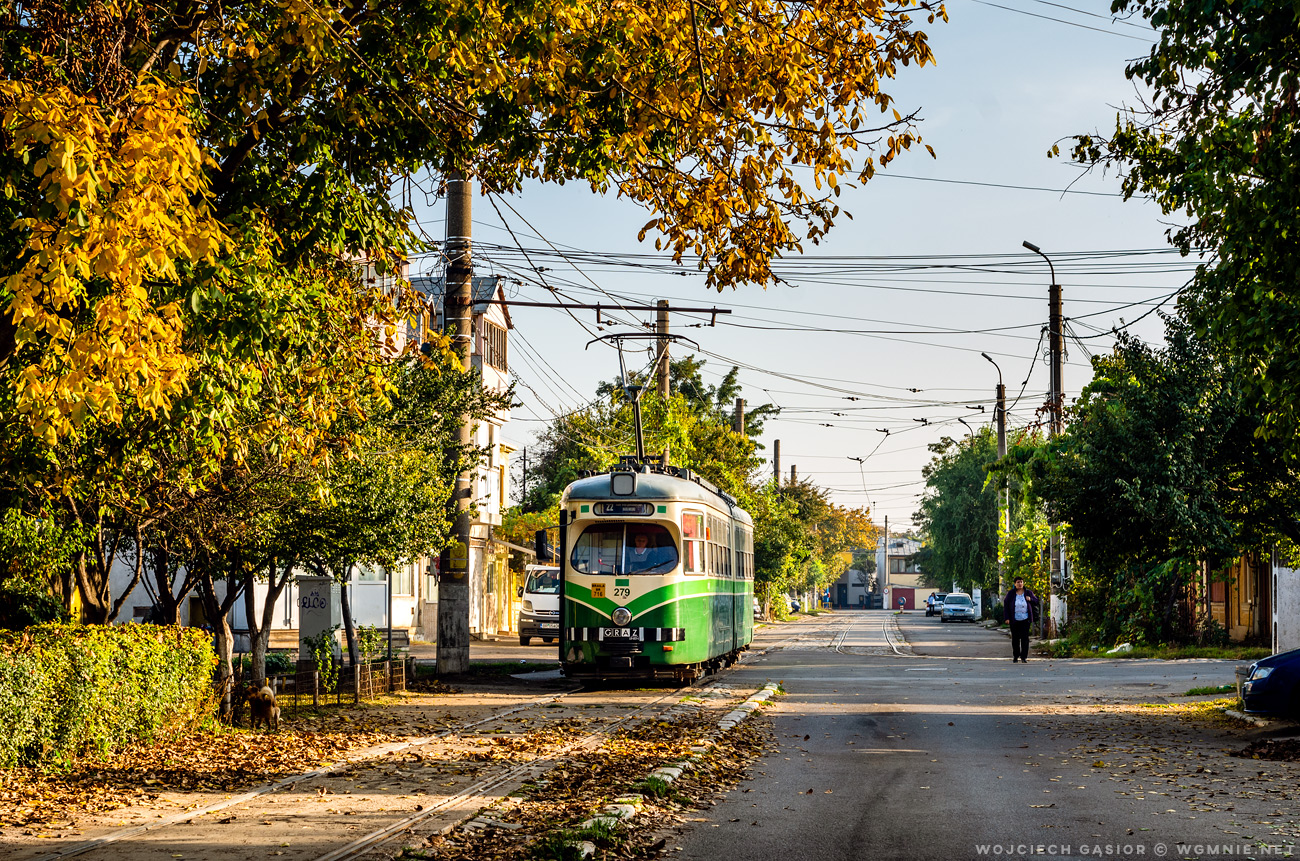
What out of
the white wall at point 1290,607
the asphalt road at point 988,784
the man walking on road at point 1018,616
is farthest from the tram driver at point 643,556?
the man walking on road at point 1018,616

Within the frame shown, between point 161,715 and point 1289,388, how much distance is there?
1137 centimetres

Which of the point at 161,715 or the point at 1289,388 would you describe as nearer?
the point at 1289,388

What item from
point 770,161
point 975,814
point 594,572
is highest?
point 770,161

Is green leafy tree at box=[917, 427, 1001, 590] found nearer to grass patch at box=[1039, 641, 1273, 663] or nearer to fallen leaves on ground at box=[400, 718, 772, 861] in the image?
grass patch at box=[1039, 641, 1273, 663]

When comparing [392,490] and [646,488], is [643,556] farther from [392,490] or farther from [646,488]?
[392,490]

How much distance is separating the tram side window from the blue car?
950 centimetres

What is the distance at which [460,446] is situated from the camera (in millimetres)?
23297

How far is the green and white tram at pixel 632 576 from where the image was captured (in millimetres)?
22578

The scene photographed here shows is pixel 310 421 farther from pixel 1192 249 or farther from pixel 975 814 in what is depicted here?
pixel 1192 249

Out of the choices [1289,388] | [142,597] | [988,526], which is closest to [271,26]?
[1289,388]

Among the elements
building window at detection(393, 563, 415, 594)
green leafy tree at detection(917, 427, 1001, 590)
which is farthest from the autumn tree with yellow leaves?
green leafy tree at detection(917, 427, 1001, 590)

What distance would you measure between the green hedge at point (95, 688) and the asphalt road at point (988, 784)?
5.86 meters

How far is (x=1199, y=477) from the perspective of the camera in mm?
20391

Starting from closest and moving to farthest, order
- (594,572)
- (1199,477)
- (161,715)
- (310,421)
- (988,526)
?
(310,421), (161,715), (1199,477), (594,572), (988,526)
